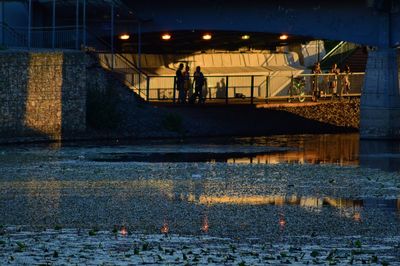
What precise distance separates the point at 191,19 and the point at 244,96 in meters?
4.21

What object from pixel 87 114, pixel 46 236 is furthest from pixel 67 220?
pixel 87 114

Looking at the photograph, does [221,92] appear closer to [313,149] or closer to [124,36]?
[124,36]

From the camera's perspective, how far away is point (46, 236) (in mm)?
24375

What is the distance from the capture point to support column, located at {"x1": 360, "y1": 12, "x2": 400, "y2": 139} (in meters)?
55.9

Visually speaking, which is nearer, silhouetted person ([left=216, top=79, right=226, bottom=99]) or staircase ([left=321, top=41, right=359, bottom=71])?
silhouetted person ([left=216, top=79, right=226, bottom=99])

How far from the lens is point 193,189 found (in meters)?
33.0

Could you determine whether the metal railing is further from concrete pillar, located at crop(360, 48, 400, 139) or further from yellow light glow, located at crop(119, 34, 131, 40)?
concrete pillar, located at crop(360, 48, 400, 139)

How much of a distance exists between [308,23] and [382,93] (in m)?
5.39

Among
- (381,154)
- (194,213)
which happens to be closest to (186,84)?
(381,154)

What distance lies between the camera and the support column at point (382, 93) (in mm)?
55938

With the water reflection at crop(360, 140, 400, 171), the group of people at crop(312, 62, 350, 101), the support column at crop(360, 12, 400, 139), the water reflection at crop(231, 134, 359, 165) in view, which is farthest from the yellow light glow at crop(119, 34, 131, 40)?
the water reflection at crop(360, 140, 400, 171)

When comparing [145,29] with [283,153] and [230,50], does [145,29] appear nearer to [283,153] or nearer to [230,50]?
[230,50]

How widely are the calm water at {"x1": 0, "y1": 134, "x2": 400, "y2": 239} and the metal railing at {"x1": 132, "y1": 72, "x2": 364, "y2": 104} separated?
12.5 metres

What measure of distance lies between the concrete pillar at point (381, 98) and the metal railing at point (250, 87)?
279 inches
